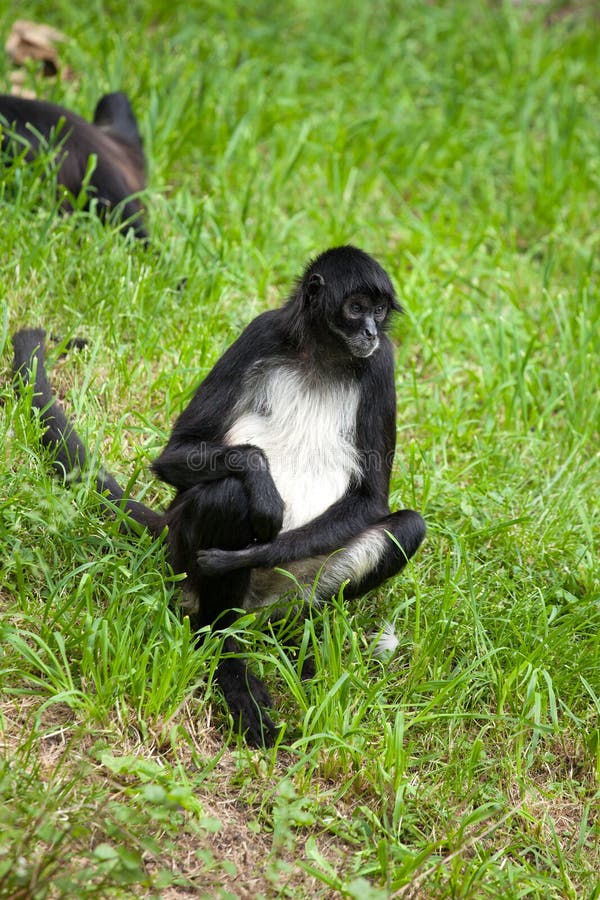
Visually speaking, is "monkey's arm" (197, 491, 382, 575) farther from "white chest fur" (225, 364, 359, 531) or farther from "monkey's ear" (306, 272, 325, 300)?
"monkey's ear" (306, 272, 325, 300)

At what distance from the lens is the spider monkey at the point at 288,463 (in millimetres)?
3797

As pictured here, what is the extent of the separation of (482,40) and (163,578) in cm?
646

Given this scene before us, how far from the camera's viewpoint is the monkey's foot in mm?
3713

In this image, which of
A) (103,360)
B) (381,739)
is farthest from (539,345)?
(381,739)

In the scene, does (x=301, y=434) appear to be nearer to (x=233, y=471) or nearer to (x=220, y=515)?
(x=233, y=471)

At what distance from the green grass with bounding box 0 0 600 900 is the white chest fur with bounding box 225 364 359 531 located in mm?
489

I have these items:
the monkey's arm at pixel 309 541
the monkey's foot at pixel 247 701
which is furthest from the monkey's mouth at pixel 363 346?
the monkey's foot at pixel 247 701

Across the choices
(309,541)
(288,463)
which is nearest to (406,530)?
(309,541)

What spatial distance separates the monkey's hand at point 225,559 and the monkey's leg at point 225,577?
49 mm

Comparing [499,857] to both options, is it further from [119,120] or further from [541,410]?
[119,120]

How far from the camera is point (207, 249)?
591cm

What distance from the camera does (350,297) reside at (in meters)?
4.07

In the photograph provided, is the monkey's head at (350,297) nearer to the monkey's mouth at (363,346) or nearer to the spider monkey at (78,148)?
the monkey's mouth at (363,346)

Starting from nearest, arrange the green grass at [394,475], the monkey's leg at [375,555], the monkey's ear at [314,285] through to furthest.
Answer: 1. the green grass at [394,475]
2. the monkey's leg at [375,555]
3. the monkey's ear at [314,285]
